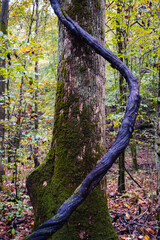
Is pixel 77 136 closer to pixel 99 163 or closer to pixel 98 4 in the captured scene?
pixel 99 163

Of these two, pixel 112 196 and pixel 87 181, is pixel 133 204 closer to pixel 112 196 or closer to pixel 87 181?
pixel 112 196

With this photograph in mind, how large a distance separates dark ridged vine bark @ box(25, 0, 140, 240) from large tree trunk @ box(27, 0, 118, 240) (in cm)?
24

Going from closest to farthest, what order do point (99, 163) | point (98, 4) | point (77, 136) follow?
point (99, 163)
point (77, 136)
point (98, 4)

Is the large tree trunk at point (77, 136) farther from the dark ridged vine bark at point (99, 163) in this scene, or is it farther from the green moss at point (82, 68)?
the dark ridged vine bark at point (99, 163)

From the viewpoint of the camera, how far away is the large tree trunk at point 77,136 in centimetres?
146

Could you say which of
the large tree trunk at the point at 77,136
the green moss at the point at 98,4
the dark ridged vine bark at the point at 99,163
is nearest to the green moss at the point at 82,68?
the large tree trunk at the point at 77,136

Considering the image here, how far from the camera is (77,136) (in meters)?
1.56

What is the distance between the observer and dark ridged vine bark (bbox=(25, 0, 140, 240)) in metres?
0.84

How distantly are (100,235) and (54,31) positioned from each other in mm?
12546

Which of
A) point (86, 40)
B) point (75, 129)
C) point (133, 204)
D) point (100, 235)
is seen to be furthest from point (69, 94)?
point (133, 204)

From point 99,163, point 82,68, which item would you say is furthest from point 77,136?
point 82,68

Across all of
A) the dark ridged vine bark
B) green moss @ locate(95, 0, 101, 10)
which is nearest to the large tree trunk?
green moss @ locate(95, 0, 101, 10)

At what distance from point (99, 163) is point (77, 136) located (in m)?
0.56

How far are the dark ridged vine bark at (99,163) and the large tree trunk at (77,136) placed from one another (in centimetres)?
24
